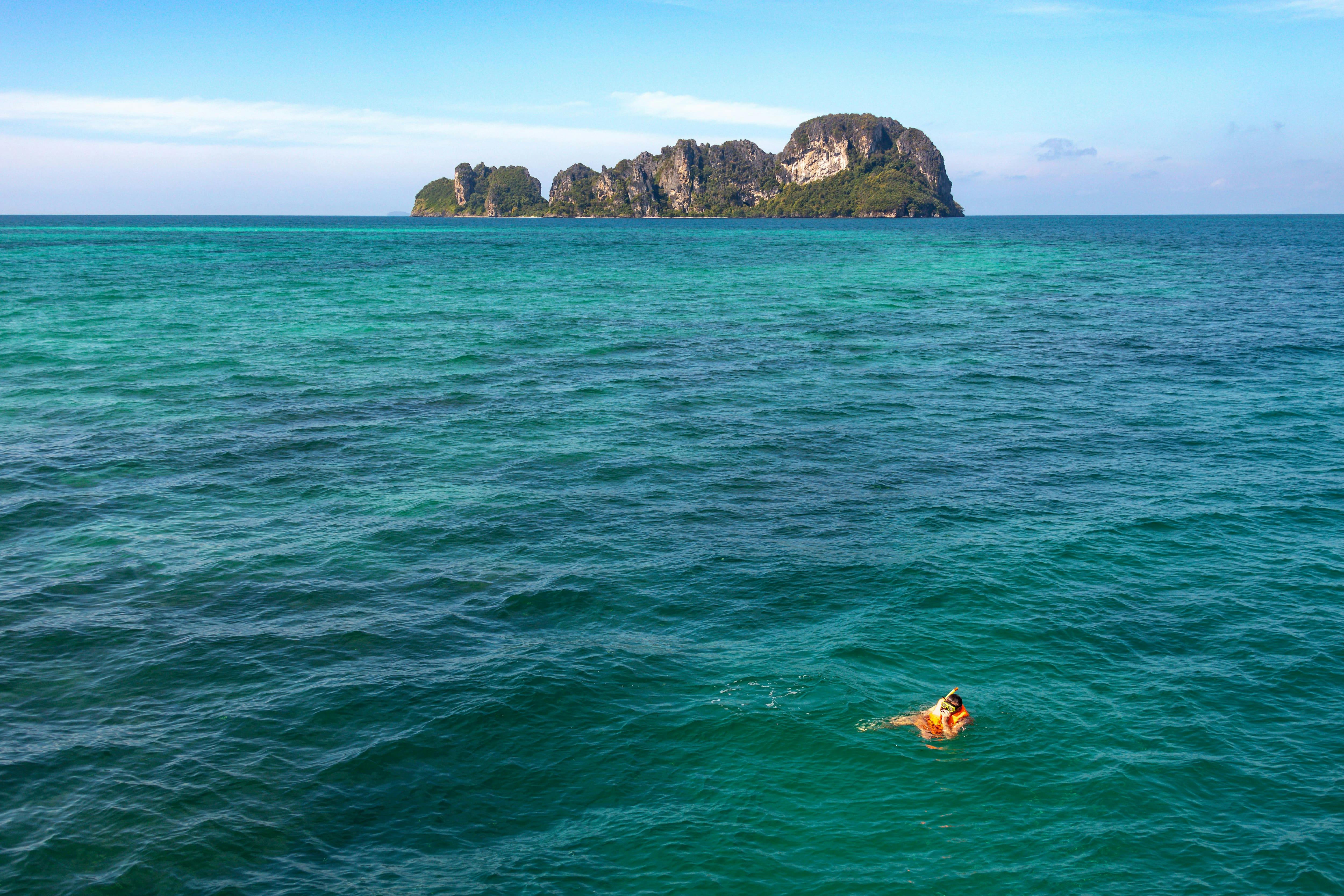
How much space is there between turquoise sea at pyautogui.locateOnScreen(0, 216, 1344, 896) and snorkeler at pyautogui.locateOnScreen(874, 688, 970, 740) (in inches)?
12.6

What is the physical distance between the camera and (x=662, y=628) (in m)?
20.3

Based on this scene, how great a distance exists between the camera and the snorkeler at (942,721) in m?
16.3

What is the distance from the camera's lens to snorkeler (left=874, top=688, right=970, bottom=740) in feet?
53.6

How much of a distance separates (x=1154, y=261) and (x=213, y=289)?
114m

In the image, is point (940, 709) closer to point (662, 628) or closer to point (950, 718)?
point (950, 718)

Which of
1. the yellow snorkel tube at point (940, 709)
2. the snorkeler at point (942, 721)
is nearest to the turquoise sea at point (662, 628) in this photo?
the snorkeler at point (942, 721)

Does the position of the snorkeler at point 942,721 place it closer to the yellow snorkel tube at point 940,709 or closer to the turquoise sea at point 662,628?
the yellow snorkel tube at point 940,709

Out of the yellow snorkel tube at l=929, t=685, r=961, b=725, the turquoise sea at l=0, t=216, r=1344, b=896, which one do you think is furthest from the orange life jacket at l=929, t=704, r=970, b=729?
the turquoise sea at l=0, t=216, r=1344, b=896

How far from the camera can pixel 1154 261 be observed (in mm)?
116812

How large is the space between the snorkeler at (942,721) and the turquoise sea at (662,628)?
320 mm

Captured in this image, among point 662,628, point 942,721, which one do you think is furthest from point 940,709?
point 662,628

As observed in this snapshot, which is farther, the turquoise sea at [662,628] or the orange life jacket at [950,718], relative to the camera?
the orange life jacket at [950,718]

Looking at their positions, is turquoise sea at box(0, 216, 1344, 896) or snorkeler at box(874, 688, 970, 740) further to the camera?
snorkeler at box(874, 688, 970, 740)

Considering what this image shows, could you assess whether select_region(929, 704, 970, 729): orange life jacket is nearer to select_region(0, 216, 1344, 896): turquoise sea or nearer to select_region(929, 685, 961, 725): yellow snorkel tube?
select_region(929, 685, 961, 725): yellow snorkel tube
